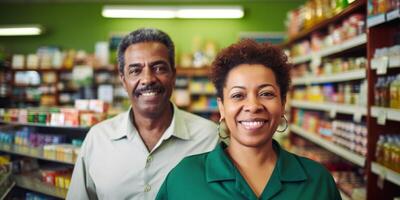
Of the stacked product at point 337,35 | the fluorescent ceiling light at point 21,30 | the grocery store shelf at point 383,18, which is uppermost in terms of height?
the fluorescent ceiling light at point 21,30

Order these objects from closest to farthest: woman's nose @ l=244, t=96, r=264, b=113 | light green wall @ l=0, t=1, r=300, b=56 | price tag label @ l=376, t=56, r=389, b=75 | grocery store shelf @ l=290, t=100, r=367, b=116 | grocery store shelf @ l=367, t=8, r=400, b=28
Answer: woman's nose @ l=244, t=96, r=264, b=113 < grocery store shelf @ l=367, t=8, r=400, b=28 < price tag label @ l=376, t=56, r=389, b=75 < grocery store shelf @ l=290, t=100, r=367, b=116 < light green wall @ l=0, t=1, r=300, b=56

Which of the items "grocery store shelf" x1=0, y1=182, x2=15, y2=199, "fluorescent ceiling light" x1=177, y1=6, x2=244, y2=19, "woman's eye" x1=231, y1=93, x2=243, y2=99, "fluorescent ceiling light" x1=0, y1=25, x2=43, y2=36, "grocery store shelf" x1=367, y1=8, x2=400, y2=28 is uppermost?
"fluorescent ceiling light" x1=177, y1=6, x2=244, y2=19

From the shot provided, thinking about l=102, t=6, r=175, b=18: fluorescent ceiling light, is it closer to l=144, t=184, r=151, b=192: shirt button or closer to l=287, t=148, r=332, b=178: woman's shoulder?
l=144, t=184, r=151, b=192: shirt button

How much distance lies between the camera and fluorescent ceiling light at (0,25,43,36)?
8.50 metres

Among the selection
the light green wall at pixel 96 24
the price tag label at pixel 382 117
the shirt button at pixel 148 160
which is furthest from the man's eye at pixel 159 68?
the light green wall at pixel 96 24

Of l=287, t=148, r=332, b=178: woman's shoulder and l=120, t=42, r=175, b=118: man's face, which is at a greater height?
l=120, t=42, r=175, b=118: man's face

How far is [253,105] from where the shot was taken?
1.48 metres

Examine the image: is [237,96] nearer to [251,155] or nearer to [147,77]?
[251,155]

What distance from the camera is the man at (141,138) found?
206cm

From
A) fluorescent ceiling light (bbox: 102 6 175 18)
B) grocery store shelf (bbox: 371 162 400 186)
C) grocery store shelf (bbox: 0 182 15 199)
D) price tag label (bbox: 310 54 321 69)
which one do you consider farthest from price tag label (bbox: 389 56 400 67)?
fluorescent ceiling light (bbox: 102 6 175 18)

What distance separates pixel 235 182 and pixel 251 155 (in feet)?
0.49

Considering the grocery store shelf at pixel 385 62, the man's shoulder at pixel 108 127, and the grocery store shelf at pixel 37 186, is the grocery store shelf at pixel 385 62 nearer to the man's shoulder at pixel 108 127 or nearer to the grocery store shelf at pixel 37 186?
the man's shoulder at pixel 108 127

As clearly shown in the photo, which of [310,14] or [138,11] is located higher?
[138,11]

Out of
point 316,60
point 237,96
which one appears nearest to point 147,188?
point 237,96
